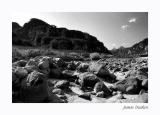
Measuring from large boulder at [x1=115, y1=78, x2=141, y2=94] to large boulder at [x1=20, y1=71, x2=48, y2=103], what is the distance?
2479 mm

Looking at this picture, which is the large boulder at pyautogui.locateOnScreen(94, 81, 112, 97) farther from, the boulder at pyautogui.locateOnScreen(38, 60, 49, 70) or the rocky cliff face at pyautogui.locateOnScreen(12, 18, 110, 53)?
the rocky cliff face at pyautogui.locateOnScreen(12, 18, 110, 53)

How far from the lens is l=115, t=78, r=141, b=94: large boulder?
5.38 meters

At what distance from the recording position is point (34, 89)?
171 inches

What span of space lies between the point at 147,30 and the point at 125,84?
2045mm

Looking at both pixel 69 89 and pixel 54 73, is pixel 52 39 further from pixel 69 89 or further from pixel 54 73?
pixel 69 89

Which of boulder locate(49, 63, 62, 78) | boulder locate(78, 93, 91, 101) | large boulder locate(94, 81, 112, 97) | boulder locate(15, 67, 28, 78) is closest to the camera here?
boulder locate(15, 67, 28, 78)

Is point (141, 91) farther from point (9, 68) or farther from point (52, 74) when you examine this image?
point (9, 68)

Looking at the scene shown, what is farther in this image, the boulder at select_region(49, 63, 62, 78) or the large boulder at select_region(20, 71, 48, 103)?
the boulder at select_region(49, 63, 62, 78)

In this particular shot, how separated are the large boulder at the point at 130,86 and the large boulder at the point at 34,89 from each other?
2.48 m

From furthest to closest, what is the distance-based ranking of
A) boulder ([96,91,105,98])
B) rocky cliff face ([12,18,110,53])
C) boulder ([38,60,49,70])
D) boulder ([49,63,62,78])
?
1. rocky cliff face ([12,18,110,53])
2. boulder ([49,63,62,78])
3. boulder ([38,60,49,70])
4. boulder ([96,91,105,98])

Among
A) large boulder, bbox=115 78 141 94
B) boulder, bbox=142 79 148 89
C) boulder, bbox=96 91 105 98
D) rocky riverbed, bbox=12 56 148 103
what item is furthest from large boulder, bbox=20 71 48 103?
boulder, bbox=142 79 148 89

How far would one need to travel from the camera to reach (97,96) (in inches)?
203

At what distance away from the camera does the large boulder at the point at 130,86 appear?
5375mm
